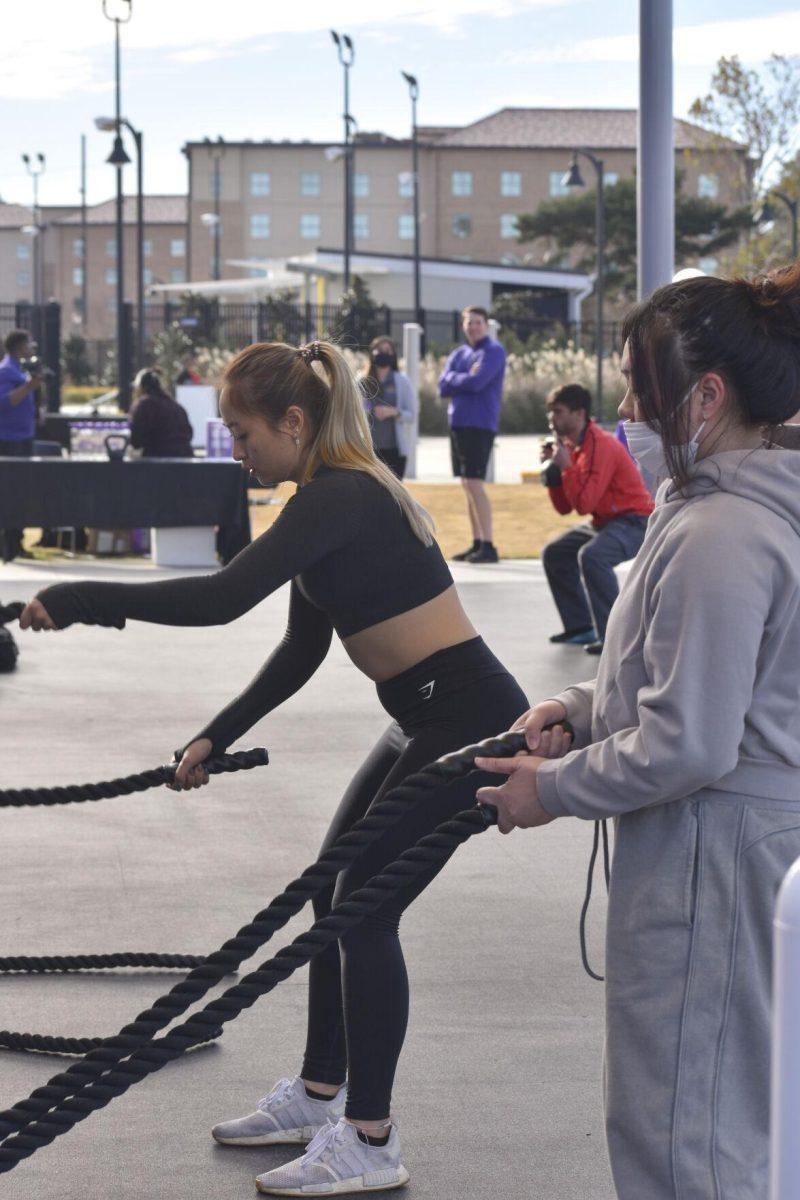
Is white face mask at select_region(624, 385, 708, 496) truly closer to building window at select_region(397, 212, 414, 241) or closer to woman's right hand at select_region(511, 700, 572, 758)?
woman's right hand at select_region(511, 700, 572, 758)

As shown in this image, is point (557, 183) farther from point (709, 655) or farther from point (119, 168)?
point (709, 655)

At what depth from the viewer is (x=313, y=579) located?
3490mm

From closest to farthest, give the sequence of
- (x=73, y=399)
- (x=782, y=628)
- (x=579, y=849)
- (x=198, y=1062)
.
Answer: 1. (x=782, y=628)
2. (x=198, y=1062)
3. (x=579, y=849)
4. (x=73, y=399)

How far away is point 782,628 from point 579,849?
4158 millimetres

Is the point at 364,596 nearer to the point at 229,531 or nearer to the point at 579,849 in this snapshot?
the point at 579,849

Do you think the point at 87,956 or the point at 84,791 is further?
the point at 87,956

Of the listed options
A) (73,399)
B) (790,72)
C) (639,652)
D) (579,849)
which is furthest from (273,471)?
(73,399)

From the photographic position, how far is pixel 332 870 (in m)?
2.82

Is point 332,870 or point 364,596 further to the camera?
point 364,596

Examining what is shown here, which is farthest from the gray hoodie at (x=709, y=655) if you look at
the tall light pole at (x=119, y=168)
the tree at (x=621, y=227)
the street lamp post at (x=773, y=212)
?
the tree at (x=621, y=227)

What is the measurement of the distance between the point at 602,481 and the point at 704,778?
8060 mm

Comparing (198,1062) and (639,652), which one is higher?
(639,652)

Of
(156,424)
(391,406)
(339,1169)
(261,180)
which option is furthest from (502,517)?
(261,180)

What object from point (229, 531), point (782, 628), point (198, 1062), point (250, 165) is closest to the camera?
point (782, 628)
